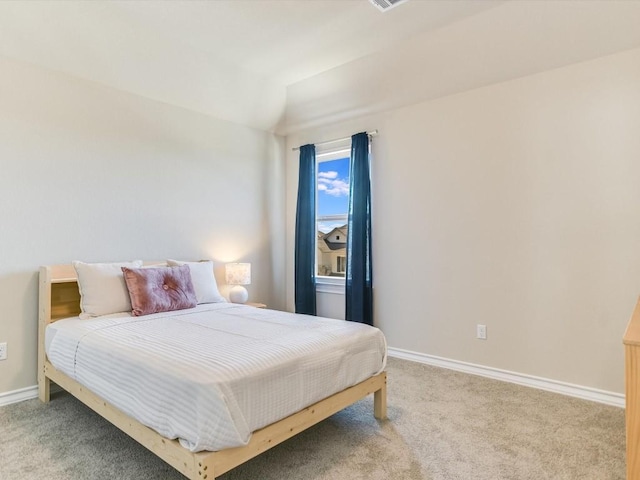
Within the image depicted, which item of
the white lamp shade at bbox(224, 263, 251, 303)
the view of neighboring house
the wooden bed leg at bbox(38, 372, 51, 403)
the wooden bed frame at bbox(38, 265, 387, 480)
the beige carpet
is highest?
the view of neighboring house

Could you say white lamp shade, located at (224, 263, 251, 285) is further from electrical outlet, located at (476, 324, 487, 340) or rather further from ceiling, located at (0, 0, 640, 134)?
electrical outlet, located at (476, 324, 487, 340)

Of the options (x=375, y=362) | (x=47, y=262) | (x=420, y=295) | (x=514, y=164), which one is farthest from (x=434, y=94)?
(x=47, y=262)

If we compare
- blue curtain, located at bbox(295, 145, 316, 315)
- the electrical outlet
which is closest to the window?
blue curtain, located at bbox(295, 145, 316, 315)

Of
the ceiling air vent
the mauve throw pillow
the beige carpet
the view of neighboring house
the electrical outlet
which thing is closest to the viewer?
the beige carpet

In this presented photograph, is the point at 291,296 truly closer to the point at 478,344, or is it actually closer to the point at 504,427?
the point at 478,344

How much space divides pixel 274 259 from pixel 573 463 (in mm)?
3364

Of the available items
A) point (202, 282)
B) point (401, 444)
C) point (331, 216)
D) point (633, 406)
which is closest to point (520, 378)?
point (401, 444)

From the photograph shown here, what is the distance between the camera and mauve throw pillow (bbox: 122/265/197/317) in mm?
2738

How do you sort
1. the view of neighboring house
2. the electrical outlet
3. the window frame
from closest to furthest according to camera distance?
the electrical outlet → the window frame → the view of neighboring house

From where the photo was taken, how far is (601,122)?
8.71ft

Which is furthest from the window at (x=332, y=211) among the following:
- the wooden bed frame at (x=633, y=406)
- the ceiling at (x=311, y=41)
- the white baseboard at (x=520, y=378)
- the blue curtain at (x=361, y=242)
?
the wooden bed frame at (x=633, y=406)

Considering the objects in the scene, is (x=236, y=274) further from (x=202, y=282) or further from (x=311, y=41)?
(x=311, y=41)

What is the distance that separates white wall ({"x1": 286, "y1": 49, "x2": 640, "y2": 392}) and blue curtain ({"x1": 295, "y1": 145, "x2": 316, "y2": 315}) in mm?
838

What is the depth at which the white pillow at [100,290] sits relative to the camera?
8.74 ft
